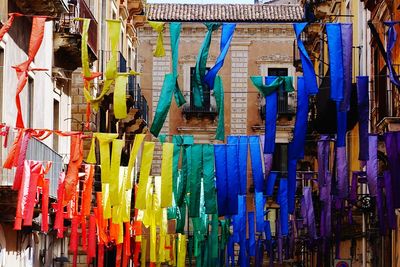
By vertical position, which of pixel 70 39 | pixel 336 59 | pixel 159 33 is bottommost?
pixel 336 59

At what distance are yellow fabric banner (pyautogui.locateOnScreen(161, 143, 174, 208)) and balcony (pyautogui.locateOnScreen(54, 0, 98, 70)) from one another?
5.15 meters

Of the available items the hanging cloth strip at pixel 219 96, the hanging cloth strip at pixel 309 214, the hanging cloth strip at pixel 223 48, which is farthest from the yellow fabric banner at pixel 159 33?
the hanging cloth strip at pixel 309 214

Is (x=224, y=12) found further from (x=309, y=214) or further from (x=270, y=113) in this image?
(x=270, y=113)

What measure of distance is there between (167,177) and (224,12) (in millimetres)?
30453

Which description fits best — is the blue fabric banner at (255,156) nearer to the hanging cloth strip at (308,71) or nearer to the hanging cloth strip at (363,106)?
the hanging cloth strip at (363,106)

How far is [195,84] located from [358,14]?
14.9 m

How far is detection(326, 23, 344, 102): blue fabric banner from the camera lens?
19.9m

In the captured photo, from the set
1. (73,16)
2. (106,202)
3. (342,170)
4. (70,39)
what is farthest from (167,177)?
(73,16)

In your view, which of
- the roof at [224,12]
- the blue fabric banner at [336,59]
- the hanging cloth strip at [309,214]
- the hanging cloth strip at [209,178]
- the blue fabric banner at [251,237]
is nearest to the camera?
the blue fabric banner at [336,59]

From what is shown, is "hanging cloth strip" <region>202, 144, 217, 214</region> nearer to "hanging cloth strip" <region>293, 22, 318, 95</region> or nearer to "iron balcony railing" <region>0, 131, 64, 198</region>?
"iron balcony railing" <region>0, 131, 64, 198</region>

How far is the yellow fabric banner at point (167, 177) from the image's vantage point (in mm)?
23328

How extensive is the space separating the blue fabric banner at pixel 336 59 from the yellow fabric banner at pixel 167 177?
448 cm

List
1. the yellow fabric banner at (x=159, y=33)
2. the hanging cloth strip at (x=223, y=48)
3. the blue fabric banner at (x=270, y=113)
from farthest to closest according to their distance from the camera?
the blue fabric banner at (x=270, y=113) < the hanging cloth strip at (x=223, y=48) < the yellow fabric banner at (x=159, y=33)

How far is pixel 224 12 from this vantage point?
2109 inches
